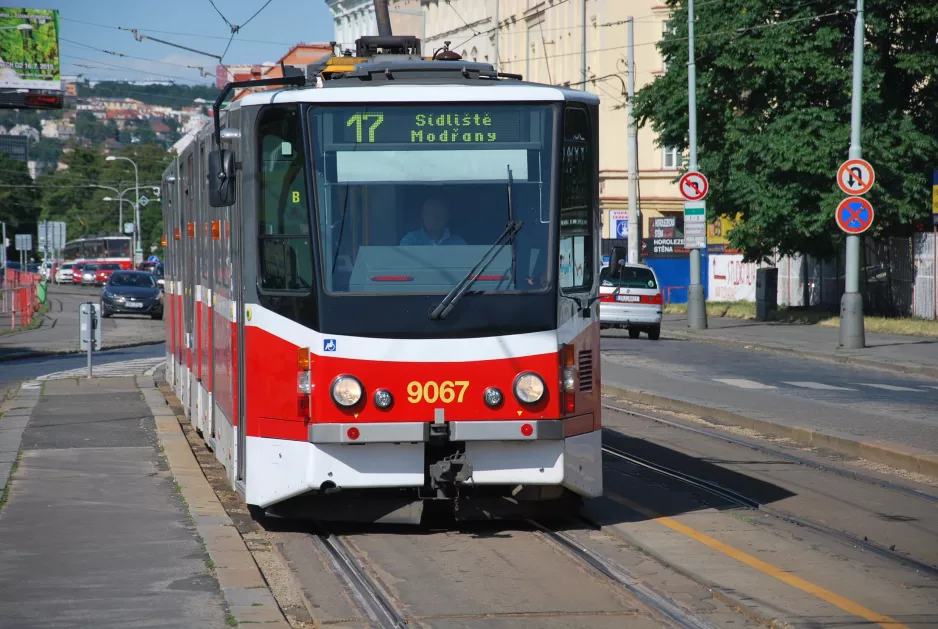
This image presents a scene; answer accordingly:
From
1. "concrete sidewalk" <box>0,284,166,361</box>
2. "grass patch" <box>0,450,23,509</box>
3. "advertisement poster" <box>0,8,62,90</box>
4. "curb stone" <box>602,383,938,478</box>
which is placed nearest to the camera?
"grass patch" <box>0,450,23,509</box>

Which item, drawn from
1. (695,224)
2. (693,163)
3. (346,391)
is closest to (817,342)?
(695,224)

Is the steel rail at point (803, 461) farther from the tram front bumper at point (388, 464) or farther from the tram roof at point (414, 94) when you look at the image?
the tram roof at point (414, 94)

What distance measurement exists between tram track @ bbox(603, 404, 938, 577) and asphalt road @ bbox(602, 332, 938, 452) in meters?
1.72

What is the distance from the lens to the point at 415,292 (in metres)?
8.71

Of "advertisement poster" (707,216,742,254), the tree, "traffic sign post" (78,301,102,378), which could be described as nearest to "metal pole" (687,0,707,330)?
the tree

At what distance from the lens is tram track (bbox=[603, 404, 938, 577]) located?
8.41 meters

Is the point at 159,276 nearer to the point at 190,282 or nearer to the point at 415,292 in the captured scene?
the point at 190,282

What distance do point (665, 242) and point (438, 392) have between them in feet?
153

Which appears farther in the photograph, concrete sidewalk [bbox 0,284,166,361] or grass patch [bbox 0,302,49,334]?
grass patch [bbox 0,302,49,334]

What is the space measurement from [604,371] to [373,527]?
46.7 feet

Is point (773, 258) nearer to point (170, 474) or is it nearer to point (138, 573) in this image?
point (170, 474)

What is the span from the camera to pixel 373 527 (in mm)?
9508

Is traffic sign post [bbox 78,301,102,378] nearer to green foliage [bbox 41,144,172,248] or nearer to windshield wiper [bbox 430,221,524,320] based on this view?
windshield wiper [bbox 430,221,524,320]

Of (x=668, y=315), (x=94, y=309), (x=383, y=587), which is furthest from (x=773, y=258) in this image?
(x=383, y=587)
